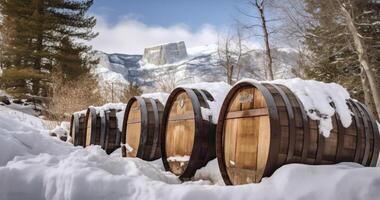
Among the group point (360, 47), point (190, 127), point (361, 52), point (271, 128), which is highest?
point (360, 47)

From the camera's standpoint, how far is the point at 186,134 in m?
4.35

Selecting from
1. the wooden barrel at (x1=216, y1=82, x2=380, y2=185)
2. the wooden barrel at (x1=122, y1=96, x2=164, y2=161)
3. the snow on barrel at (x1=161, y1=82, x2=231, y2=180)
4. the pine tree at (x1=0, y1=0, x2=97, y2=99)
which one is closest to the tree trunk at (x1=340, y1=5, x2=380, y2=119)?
the wooden barrel at (x1=122, y1=96, x2=164, y2=161)

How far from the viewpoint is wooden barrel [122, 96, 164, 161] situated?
5.12m

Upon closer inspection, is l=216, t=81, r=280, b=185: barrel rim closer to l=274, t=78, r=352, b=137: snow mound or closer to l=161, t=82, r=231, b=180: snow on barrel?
l=274, t=78, r=352, b=137: snow mound

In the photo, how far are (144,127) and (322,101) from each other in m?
2.64

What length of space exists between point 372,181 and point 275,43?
16903 millimetres

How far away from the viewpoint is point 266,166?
2.86 meters

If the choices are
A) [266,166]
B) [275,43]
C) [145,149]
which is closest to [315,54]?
[275,43]

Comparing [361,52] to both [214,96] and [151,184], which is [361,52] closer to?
[214,96]

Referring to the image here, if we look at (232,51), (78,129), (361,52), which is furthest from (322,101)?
(232,51)

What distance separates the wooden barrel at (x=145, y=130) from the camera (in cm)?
512

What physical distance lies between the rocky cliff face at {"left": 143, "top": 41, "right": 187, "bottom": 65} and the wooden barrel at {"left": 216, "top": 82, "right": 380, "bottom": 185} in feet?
285

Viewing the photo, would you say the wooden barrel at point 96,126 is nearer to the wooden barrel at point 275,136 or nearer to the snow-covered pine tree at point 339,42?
the wooden barrel at point 275,136

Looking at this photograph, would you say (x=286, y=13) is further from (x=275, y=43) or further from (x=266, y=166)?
(x=266, y=166)
